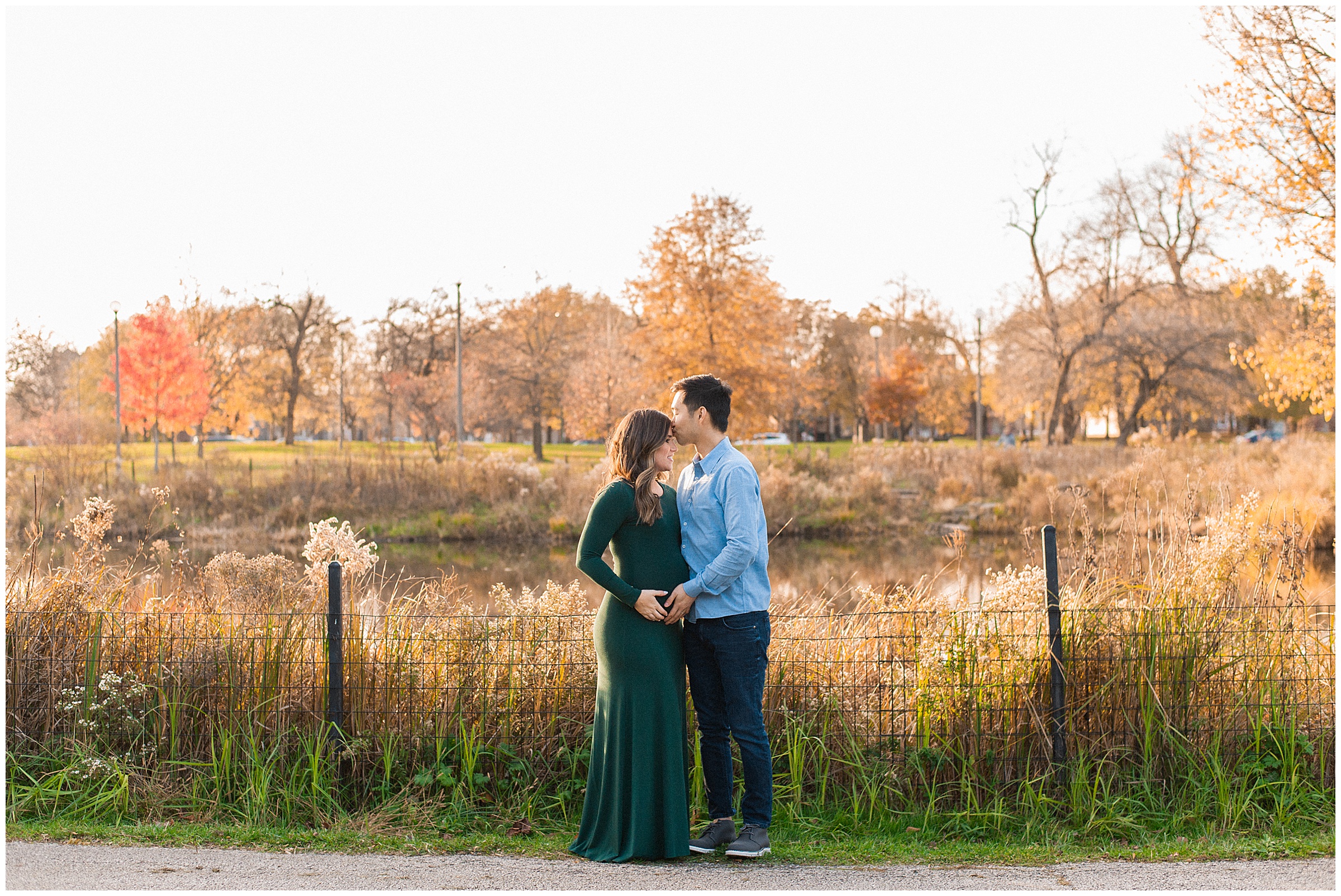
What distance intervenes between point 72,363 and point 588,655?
38.7 m

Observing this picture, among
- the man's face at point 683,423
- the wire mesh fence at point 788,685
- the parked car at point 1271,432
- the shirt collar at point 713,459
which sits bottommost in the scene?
the wire mesh fence at point 788,685

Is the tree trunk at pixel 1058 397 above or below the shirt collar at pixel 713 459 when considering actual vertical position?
above

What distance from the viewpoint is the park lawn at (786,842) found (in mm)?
4512

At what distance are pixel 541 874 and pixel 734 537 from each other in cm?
165

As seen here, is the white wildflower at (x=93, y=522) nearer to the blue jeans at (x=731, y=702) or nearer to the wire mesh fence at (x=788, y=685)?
the wire mesh fence at (x=788, y=685)

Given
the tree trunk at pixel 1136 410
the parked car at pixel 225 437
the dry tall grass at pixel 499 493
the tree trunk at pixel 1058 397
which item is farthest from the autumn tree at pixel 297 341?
the tree trunk at pixel 1136 410

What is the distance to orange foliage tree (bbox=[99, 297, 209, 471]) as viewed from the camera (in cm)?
3247

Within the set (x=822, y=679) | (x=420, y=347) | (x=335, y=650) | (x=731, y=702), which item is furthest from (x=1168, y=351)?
(x=335, y=650)

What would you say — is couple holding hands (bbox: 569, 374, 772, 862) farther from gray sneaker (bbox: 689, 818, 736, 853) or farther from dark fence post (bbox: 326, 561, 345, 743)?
dark fence post (bbox: 326, 561, 345, 743)

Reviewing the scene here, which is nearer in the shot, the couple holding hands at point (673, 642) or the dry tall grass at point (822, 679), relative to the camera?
the couple holding hands at point (673, 642)

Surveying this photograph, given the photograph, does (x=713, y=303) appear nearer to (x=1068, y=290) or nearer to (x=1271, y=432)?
(x=1068, y=290)

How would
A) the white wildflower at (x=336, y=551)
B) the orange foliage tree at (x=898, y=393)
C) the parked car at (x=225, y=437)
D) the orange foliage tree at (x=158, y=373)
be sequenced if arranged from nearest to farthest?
the white wildflower at (x=336, y=551) < the orange foliage tree at (x=158, y=373) < the orange foliage tree at (x=898, y=393) < the parked car at (x=225, y=437)

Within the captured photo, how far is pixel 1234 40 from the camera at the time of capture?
12.8 meters

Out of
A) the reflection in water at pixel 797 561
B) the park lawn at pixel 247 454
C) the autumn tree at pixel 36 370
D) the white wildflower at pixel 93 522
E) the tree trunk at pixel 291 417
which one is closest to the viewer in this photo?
the white wildflower at pixel 93 522
